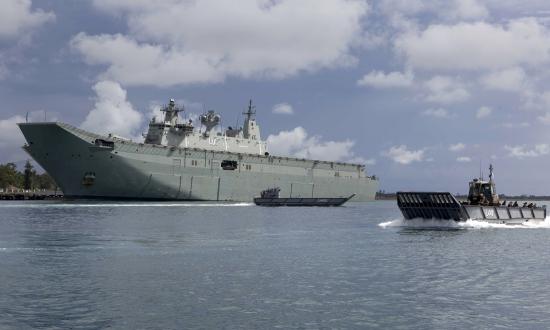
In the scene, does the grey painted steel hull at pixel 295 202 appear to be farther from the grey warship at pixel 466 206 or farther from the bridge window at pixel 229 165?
the grey warship at pixel 466 206

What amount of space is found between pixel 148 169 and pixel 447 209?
37.6 m

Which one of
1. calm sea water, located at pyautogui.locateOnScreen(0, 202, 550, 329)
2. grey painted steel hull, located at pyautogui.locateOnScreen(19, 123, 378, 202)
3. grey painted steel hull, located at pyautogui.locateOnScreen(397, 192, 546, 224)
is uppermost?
grey painted steel hull, located at pyautogui.locateOnScreen(19, 123, 378, 202)

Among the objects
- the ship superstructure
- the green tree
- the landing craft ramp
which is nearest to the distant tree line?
the green tree

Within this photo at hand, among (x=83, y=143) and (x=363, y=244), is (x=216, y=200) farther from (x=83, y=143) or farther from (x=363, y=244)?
(x=363, y=244)

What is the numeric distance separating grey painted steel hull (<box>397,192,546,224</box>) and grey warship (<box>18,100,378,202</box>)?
34.6 metres

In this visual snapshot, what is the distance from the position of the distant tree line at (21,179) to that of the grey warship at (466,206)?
101459 mm

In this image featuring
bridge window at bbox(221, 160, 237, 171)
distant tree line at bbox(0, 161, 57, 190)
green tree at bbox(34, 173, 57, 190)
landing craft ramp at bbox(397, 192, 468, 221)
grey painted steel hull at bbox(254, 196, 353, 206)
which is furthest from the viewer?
green tree at bbox(34, 173, 57, 190)

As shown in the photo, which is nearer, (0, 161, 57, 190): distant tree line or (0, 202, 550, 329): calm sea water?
(0, 202, 550, 329): calm sea water

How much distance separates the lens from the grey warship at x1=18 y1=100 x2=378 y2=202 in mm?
61000

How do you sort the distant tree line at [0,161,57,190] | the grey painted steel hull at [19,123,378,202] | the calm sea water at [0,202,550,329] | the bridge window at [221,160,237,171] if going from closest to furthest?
the calm sea water at [0,202,550,329] → the grey painted steel hull at [19,123,378,202] → the bridge window at [221,160,237,171] → the distant tree line at [0,161,57,190]

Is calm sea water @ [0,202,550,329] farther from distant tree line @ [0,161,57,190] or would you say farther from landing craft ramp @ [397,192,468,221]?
distant tree line @ [0,161,57,190]

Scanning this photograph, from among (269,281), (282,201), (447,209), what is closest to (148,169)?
(282,201)

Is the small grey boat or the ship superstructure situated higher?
the ship superstructure

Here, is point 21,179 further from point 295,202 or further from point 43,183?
point 295,202
